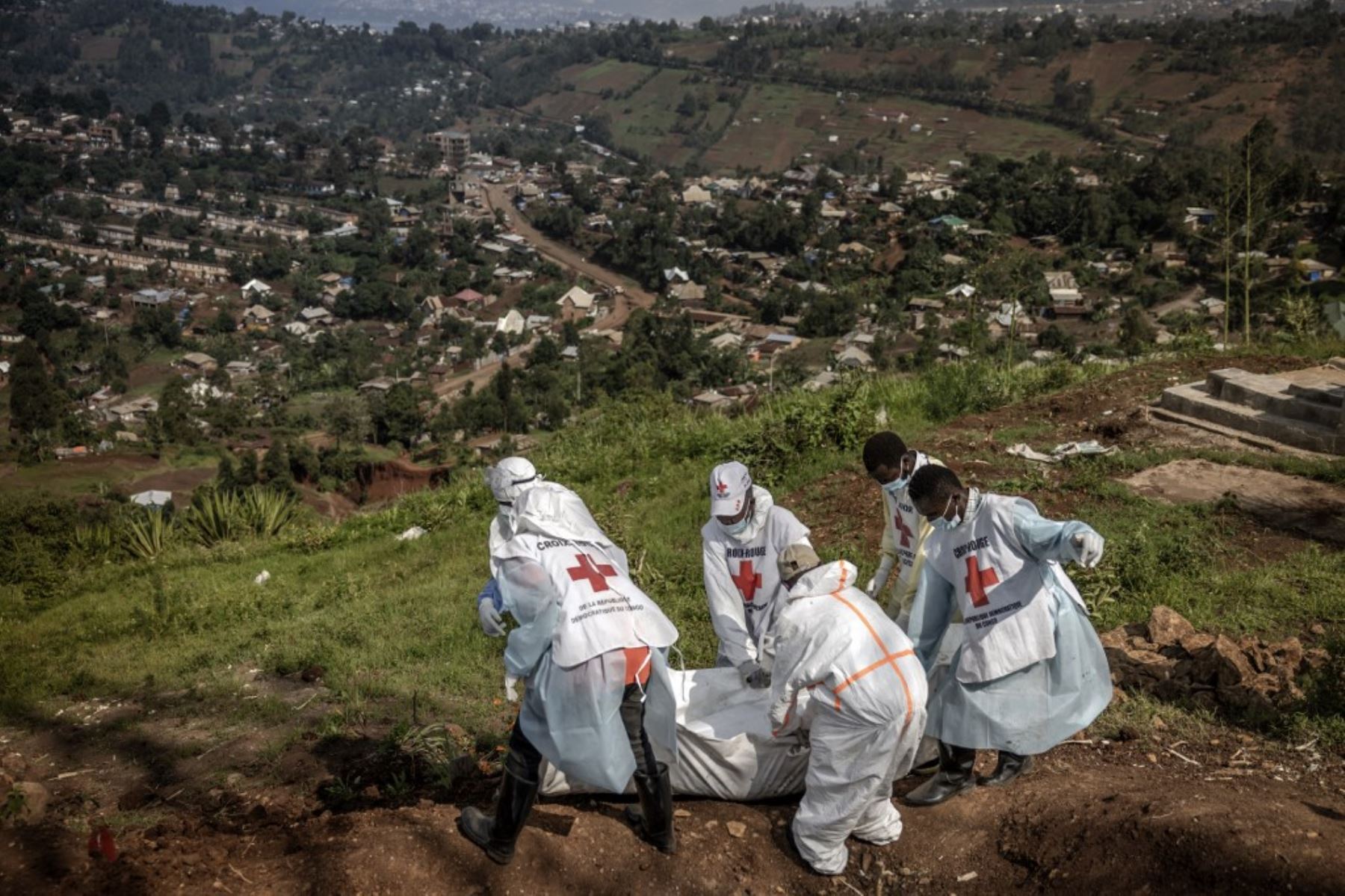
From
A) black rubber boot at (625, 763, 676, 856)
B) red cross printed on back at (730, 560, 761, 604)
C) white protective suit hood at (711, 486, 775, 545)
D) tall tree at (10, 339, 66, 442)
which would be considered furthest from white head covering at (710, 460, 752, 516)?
tall tree at (10, 339, 66, 442)

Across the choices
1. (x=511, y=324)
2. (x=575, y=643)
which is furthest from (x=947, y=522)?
(x=511, y=324)

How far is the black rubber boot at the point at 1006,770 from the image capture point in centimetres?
438

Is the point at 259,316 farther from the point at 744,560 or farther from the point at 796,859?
the point at 796,859

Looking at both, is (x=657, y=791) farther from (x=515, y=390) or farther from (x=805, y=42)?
(x=805, y=42)

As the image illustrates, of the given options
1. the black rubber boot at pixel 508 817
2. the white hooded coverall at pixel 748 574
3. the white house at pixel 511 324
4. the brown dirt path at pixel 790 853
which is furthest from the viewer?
the white house at pixel 511 324

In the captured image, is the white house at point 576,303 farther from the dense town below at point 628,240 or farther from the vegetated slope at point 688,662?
the vegetated slope at point 688,662

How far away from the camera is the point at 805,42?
430 ft

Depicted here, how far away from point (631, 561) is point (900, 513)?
369 centimetres

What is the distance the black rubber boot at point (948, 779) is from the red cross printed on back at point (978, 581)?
65cm

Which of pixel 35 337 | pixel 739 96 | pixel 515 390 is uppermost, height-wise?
pixel 739 96

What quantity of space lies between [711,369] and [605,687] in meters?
Result: 38.0

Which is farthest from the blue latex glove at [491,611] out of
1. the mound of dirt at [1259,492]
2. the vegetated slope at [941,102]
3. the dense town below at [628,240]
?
the vegetated slope at [941,102]

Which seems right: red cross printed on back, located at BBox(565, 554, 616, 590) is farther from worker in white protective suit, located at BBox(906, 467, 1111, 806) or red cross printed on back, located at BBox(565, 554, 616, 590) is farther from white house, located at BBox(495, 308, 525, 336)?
white house, located at BBox(495, 308, 525, 336)

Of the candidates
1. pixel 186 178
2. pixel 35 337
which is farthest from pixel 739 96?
pixel 35 337
